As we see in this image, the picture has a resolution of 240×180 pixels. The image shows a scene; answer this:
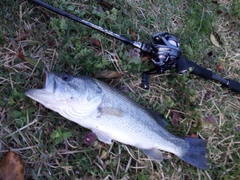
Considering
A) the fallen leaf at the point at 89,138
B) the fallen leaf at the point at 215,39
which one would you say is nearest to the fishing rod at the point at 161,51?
the fallen leaf at the point at 89,138

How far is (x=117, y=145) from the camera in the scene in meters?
3.09

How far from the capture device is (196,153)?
320 centimetres

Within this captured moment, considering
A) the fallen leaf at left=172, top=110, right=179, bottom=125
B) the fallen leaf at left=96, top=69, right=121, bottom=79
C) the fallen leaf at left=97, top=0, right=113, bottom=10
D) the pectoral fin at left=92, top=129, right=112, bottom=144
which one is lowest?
the fallen leaf at left=172, top=110, right=179, bottom=125

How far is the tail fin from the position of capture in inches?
125

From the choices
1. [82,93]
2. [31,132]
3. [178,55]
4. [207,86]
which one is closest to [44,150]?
[31,132]

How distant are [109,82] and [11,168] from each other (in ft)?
4.67

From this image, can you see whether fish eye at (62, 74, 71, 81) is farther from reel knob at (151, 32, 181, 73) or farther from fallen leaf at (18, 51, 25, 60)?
reel knob at (151, 32, 181, 73)

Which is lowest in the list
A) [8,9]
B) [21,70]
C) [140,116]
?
[140,116]

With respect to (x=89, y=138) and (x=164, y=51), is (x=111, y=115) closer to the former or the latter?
(x=89, y=138)

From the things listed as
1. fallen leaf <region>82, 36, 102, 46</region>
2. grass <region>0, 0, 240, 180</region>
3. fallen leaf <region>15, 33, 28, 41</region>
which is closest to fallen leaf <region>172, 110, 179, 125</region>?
grass <region>0, 0, 240, 180</region>

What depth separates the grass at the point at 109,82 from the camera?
2791 mm

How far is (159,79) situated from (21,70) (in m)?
1.71

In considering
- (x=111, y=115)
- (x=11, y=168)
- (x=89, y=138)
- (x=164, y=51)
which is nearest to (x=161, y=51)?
(x=164, y=51)

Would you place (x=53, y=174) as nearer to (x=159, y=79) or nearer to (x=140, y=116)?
(x=140, y=116)
